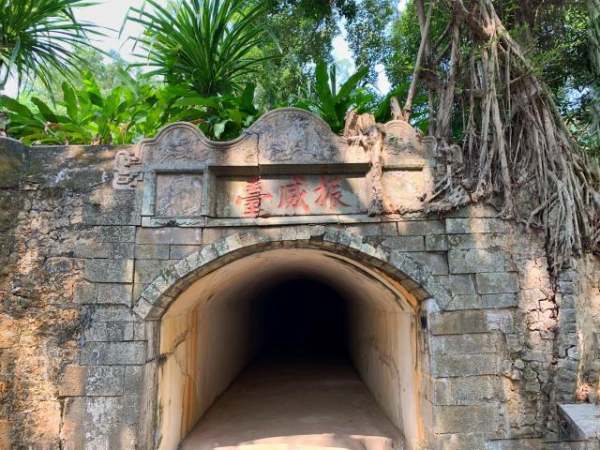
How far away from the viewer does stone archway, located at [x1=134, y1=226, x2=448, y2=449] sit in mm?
3891

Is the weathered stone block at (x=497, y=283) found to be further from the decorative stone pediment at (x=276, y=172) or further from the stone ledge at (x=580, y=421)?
the stone ledge at (x=580, y=421)

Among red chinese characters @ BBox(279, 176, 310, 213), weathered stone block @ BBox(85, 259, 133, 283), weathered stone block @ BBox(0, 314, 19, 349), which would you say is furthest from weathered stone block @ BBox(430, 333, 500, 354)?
weathered stone block @ BBox(0, 314, 19, 349)

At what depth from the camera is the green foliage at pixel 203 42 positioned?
557 centimetres

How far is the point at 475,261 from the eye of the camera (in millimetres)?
3939

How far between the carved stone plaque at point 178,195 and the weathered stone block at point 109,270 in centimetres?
55

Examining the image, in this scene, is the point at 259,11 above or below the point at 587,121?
above

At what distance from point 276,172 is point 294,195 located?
0.29 m

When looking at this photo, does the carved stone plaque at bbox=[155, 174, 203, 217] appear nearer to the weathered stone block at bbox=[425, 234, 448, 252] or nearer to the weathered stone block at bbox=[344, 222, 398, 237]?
the weathered stone block at bbox=[344, 222, 398, 237]

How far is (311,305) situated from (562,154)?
9692mm

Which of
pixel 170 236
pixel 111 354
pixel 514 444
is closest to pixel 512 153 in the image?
pixel 514 444

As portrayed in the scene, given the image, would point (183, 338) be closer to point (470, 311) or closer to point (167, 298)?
point (167, 298)

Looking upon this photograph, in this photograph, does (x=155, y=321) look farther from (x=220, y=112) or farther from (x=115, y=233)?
(x=220, y=112)

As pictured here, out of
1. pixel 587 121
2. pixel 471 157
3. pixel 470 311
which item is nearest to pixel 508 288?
pixel 470 311

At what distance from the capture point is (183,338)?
4.79 m
